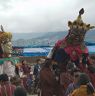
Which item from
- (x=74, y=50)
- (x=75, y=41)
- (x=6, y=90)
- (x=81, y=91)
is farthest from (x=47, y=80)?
(x=81, y=91)

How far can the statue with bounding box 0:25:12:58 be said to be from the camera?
15.4 m

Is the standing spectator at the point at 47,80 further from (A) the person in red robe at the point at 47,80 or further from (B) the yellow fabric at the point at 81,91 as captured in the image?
(B) the yellow fabric at the point at 81,91

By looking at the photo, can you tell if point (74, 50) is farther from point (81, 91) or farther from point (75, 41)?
point (81, 91)

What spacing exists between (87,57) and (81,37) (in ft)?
1.96

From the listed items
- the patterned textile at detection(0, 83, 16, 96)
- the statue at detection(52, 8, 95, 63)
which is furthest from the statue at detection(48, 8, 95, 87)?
the patterned textile at detection(0, 83, 16, 96)

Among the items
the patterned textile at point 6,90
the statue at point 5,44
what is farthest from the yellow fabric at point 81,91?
the statue at point 5,44

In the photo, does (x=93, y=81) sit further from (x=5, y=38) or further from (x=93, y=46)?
(x=93, y=46)

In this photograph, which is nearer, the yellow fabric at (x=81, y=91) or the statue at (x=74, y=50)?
the yellow fabric at (x=81, y=91)

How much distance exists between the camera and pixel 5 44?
1565cm

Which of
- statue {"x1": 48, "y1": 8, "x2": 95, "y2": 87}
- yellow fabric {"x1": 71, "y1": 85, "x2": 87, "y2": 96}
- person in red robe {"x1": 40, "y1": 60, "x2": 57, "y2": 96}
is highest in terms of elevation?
statue {"x1": 48, "y1": 8, "x2": 95, "y2": 87}

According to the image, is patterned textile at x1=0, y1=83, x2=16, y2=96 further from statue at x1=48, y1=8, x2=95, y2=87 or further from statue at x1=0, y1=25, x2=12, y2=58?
statue at x1=0, y1=25, x2=12, y2=58

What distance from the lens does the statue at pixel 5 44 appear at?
15.4m

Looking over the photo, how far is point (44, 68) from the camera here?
13.1 metres

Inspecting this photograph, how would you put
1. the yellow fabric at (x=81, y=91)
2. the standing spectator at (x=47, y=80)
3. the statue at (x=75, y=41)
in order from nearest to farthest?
the yellow fabric at (x=81, y=91), the statue at (x=75, y=41), the standing spectator at (x=47, y=80)
